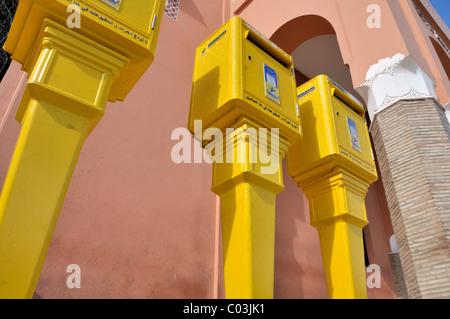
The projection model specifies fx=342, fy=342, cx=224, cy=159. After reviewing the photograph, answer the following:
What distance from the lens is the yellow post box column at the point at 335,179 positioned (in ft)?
8.61

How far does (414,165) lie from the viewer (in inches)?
129

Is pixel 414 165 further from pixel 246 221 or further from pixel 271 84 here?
pixel 246 221

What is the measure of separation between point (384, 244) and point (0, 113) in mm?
6387

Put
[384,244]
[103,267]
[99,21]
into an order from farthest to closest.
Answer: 1. [384,244]
2. [103,267]
3. [99,21]

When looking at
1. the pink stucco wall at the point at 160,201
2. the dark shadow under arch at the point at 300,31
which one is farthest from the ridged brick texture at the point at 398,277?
the dark shadow under arch at the point at 300,31

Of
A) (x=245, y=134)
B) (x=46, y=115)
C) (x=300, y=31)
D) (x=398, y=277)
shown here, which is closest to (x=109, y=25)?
(x=46, y=115)

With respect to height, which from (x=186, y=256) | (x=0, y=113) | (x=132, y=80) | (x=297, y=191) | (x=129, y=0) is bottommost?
(x=186, y=256)

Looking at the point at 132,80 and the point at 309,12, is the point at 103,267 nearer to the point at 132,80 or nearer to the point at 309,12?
the point at 132,80

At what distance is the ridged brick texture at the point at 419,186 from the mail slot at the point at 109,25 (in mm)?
2676

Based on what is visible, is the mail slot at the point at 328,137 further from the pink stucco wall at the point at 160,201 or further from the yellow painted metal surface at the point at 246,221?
the pink stucco wall at the point at 160,201

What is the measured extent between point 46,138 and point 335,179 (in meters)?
2.13

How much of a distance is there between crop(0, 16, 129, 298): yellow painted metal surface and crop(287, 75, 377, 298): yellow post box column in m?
1.71

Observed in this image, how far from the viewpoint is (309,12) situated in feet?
16.5
